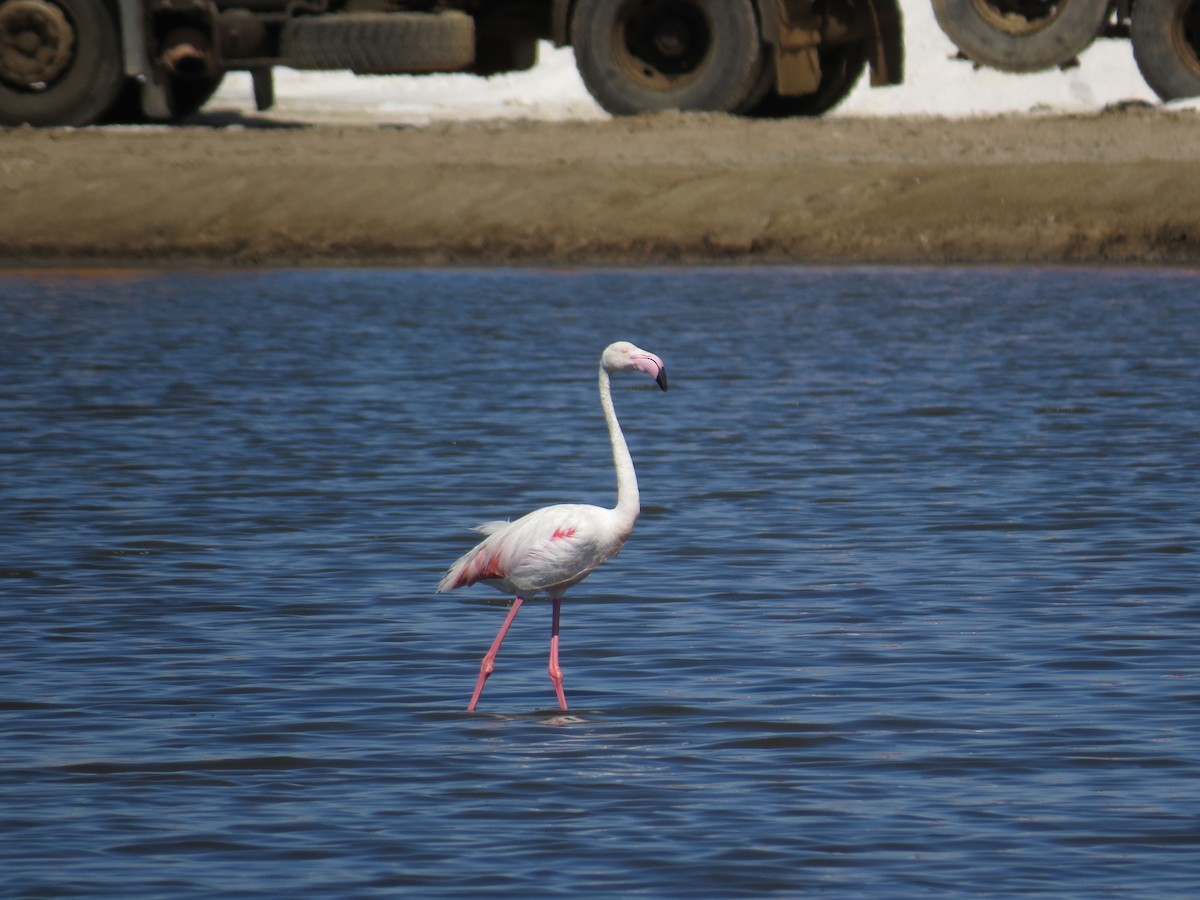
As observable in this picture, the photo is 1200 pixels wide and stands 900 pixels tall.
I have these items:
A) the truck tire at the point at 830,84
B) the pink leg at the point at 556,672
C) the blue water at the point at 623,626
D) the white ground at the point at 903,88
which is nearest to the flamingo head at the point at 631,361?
the pink leg at the point at 556,672

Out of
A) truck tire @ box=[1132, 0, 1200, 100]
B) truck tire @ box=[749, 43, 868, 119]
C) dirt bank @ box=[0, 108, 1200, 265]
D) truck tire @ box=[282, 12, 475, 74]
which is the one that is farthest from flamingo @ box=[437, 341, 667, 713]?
truck tire @ box=[749, 43, 868, 119]

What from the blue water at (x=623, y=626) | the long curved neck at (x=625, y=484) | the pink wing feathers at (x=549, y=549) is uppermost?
the long curved neck at (x=625, y=484)

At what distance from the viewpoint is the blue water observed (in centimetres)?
684

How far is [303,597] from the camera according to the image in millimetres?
10578

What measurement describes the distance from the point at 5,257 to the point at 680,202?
7468 mm

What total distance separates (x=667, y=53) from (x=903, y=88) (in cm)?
2083

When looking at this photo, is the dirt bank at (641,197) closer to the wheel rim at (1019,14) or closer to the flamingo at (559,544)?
the wheel rim at (1019,14)

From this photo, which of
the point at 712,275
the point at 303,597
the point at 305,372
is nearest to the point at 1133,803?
the point at 303,597

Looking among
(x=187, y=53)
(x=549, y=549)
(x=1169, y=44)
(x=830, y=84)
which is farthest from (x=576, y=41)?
(x=549, y=549)

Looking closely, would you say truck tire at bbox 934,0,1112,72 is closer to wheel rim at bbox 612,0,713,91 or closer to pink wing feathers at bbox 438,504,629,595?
wheel rim at bbox 612,0,713,91

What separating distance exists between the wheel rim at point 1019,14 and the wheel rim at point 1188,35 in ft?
4.34

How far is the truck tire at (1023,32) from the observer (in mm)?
28016

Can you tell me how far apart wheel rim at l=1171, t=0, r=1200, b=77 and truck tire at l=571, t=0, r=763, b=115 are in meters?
4.83

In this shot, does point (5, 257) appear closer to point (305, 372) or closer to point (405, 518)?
point (305, 372)
